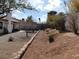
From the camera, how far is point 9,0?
1205 centimetres

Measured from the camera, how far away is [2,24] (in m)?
58.4

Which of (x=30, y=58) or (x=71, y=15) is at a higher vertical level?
(x=71, y=15)

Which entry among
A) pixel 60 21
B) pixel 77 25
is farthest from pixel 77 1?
pixel 60 21

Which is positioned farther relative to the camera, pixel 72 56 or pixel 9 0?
pixel 9 0

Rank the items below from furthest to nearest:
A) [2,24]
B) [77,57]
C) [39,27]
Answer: [39,27]
[2,24]
[77,57]

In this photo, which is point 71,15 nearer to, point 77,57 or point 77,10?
point 77,10

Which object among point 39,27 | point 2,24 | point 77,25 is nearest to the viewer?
point 77,25

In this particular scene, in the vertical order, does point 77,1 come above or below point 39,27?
above

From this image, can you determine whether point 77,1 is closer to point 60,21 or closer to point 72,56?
point 72,56

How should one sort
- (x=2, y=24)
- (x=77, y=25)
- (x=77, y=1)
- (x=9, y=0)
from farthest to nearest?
(x=2, y=24) → (x=77, y=25) → (x=77, y=1) → (x=9, y=0)

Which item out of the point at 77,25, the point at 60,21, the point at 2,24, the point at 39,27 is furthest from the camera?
the point at 39,27

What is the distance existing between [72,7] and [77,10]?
0.66m

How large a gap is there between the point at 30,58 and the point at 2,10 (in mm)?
3127

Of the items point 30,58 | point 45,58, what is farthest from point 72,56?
point 30,58
